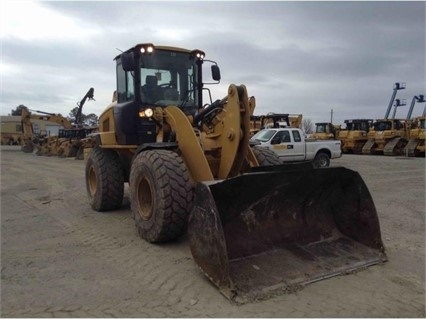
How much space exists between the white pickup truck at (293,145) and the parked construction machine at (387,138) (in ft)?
36.1

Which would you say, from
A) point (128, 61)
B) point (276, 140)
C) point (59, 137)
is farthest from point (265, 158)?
point (59, 137)

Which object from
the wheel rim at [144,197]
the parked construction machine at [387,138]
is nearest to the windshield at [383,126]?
the parked construction machine at [387,138]

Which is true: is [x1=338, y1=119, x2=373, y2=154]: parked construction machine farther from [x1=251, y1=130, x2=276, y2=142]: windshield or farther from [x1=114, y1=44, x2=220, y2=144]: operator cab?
[x1=114, y1=44, x2=220, y2=144]: operator cab

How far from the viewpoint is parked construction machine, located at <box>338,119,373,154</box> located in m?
28.0

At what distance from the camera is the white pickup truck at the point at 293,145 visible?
15.7 meters

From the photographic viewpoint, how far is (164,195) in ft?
15.8

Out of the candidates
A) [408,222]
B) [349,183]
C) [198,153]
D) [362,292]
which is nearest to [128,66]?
[198,153]

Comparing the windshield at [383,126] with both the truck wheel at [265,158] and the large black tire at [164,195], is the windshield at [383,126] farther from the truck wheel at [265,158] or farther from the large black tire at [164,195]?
the large black tire at [164,195]

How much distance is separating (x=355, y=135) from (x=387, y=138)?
2.29m

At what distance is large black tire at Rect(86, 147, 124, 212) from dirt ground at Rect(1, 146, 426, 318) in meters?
0.48

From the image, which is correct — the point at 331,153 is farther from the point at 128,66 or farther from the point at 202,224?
the point at 202,224

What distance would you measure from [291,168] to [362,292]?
1725 millimetres

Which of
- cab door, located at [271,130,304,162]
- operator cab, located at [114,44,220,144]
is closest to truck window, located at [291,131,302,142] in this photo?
cab door, located at [271,130,304,162]

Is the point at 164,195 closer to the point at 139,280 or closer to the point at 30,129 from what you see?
the point at 139,280
